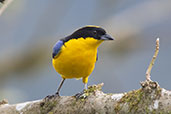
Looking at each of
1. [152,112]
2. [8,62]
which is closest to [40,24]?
[8,62]

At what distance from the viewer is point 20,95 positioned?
611 cm

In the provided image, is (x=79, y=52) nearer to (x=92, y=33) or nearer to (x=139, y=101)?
(x=92, y=33)

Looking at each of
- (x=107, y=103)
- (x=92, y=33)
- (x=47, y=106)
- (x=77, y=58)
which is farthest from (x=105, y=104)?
(x=92, y=33)

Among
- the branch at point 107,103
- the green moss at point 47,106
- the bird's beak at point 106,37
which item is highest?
the bird's beak at point 106,37

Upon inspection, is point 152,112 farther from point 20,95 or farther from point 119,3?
point 119,3

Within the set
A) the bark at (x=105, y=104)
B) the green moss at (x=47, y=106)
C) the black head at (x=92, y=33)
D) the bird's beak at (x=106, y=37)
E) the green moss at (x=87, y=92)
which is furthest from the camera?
the black head at (x=92, y=33)

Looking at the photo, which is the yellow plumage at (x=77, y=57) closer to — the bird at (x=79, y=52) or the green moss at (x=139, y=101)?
the bird at (x=79, y=52)

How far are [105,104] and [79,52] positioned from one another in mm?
1337

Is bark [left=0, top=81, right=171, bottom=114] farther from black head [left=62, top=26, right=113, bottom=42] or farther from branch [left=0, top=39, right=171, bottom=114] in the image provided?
black head [left=62, top=26, right=113, bottom=42]

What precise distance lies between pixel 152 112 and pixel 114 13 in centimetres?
450

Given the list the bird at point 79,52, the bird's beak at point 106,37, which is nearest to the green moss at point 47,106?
the bird at point 79,52

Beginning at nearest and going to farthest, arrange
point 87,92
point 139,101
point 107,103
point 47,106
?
point 139,101
point 107,103
point 87,92
point 47,106

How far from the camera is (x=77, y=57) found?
452 centimetres

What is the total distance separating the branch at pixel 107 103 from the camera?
296 centimetres
